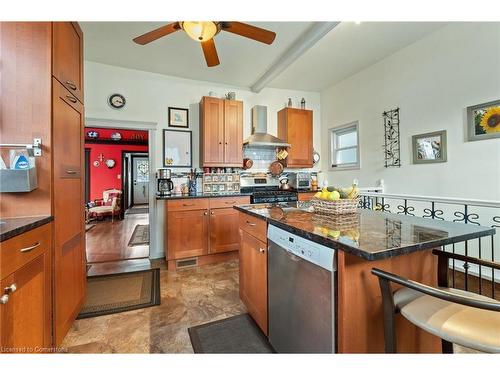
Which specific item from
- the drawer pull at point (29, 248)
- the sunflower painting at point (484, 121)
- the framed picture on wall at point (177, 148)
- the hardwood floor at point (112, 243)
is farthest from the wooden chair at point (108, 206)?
the sunflower painting at point (484, 121)

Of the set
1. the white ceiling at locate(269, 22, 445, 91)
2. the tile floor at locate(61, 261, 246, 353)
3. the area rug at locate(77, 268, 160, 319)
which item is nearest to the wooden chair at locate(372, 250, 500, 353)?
the tile floor at locate(61, 261, 246, 353)

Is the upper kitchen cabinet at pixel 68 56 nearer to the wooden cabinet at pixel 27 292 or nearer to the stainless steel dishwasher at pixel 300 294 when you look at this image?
the wooden cabinet at pixel 27 292

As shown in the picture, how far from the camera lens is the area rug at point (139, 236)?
418 cm

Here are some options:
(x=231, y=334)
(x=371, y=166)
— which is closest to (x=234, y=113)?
(x=371, y=166)

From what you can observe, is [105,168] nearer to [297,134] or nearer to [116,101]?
[116,101]

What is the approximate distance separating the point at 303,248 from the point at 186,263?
2438mm

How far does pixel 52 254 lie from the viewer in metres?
1.47

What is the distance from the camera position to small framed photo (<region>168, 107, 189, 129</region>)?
3578 mm

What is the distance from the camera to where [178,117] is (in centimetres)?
362

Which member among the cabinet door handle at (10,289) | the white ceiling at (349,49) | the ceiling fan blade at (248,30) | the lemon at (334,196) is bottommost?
the cabinet door handle at (10,289)

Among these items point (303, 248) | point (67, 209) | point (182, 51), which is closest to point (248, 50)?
point (182, 51)

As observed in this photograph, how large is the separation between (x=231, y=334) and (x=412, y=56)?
3914 millimetres

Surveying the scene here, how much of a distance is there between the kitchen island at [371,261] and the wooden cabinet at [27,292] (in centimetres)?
133

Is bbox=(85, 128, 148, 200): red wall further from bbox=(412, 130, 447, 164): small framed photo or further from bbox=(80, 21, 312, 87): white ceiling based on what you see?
bbox=(412, 130, 447, 164): small framed photo
